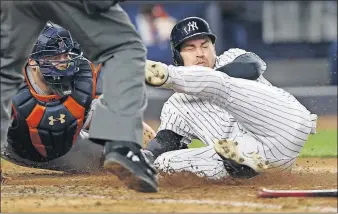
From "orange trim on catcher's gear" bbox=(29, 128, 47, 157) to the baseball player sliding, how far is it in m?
0.95

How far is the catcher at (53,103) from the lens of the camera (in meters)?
6.52

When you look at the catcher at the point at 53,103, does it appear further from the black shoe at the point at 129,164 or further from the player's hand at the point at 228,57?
the black shoe at the point at 129,164

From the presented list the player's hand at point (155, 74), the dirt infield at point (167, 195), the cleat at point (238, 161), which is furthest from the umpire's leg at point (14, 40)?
the cleat at point (238, 161)

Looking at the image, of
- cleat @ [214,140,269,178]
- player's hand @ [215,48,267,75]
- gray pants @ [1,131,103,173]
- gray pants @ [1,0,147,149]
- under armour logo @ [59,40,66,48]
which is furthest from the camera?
gray pants @ [1,131,103,173]

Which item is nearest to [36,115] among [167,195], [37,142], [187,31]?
[37,142]

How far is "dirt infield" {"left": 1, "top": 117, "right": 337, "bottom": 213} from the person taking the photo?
4430 mm

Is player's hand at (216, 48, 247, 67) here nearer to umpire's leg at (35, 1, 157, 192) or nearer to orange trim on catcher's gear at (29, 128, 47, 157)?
orange trim on catcher's gear at (29, 128, 47, 157)

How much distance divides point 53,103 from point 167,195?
207 cm

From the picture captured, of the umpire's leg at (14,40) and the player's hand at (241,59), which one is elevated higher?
the umpire's leg at (14,40)

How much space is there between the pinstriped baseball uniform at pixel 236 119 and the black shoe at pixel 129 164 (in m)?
0.83

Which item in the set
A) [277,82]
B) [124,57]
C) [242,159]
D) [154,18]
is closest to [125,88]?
[124,57]

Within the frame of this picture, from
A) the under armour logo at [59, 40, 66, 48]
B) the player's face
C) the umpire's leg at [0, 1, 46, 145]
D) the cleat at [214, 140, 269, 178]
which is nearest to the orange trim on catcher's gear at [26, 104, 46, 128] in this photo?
the under armour logo at [59, 40, 66, 48]

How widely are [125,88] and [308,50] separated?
1225 cm

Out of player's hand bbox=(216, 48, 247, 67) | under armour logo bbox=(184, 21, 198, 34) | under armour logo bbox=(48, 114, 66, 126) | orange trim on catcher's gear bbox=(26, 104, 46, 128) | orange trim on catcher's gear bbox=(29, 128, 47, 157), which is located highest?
under armour logo bbox=(184, 21, 198, 34)
